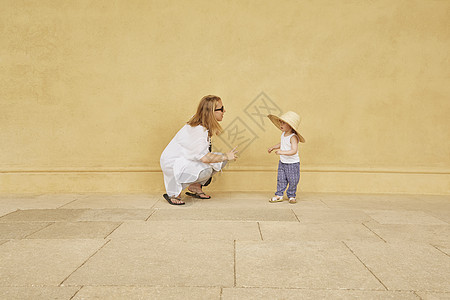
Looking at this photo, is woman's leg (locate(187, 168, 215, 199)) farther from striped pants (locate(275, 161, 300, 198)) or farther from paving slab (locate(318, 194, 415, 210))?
paving slab (locate(318, 194, 415, 210))

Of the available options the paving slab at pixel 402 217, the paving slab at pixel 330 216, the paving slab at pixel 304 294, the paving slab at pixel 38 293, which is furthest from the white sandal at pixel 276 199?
the paving slab at pixel 38 293

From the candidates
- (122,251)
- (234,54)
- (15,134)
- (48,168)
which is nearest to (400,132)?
(234,54)

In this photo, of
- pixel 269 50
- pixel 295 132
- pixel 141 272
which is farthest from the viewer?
pixel 269 50

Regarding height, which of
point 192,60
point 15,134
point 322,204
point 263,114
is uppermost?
point 192,60

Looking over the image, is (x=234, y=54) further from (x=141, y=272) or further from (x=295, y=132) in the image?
(x=141, y=272)

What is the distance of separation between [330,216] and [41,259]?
8.32ft

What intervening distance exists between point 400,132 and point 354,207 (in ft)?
5.12

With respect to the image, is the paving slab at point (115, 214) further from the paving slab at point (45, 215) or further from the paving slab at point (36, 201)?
the paving slab at point (36, 201)

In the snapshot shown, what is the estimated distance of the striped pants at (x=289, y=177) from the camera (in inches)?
155

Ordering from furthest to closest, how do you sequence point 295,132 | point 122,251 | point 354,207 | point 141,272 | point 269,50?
1. point 269,50
2. point 295,132
3. point 354,207
4. point 122,251
5. point 141,272

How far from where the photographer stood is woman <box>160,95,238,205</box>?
12.5ft

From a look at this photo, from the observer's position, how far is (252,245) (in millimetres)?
2426

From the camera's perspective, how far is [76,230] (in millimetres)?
2777

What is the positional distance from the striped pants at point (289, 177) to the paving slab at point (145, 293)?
239 centimetres
